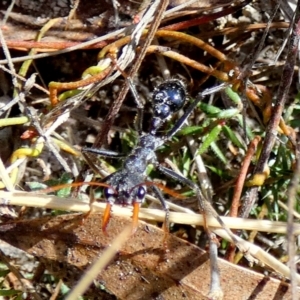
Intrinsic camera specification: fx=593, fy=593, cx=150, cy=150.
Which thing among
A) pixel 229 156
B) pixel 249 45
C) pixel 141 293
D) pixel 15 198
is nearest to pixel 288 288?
pixel 141 293

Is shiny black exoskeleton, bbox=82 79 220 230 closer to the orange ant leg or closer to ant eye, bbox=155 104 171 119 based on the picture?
ant eye, bbox=155 104 171 119

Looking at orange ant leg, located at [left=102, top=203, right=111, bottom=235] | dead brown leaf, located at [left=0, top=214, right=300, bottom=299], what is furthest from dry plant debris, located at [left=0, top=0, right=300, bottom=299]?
orange ant leg, located at [left=102, top=203, right=111, bottom=235]

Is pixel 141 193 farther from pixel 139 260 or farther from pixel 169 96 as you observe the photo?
pixel 169 96

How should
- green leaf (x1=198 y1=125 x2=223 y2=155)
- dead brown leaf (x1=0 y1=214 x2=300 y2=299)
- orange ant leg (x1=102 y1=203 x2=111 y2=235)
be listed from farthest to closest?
green leaf (x1=198 y1=125 x2=223 y2=155)
dead brown leaf (x1=0 y1=214 x2=300 y2=299)
orange ant leg (x1=102 y1=203 x2=111 y2=235)

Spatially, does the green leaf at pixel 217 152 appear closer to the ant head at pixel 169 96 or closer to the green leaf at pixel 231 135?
the green leaf at pixel 231 135

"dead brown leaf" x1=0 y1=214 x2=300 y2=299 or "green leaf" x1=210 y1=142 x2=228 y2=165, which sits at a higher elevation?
"green leaf" x1=210 y1=142 x2=228 y2=165

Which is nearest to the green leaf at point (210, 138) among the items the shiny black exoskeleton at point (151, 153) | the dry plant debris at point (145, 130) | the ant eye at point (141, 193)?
the dry plant debris at point (145, 130)

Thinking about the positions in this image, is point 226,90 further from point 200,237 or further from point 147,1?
point 200,237

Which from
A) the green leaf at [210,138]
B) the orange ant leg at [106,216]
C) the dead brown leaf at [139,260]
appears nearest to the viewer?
the orange ant leg at [106,216]
